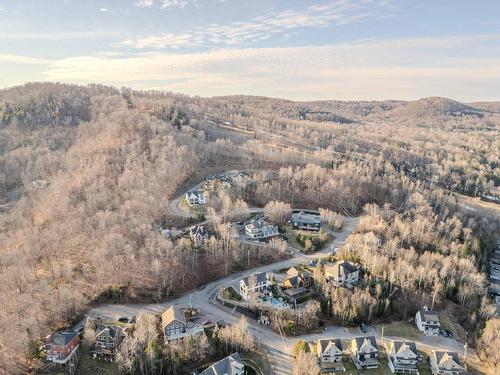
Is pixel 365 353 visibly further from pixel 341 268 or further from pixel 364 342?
pixel 341 268

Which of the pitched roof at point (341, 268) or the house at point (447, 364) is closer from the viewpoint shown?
the house at point (447, 364)

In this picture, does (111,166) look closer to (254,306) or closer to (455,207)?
(254,306)

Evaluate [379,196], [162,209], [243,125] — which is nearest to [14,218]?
[162,209]

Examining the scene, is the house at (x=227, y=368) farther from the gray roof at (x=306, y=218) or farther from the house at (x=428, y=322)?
the gray roof at (x=306, y=218)

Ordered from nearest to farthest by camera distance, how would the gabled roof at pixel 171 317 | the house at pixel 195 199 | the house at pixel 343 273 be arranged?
the gabled roof at pixel 171 317, the house at pixel 343 273, the house at pixel 195 199

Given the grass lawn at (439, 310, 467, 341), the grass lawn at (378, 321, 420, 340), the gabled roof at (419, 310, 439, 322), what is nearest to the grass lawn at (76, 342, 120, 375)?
the grass lawn at (378, 321, 420, 340)

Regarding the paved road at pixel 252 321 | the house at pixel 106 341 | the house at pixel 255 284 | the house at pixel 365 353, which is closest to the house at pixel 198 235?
the paved road at pixel 252 321

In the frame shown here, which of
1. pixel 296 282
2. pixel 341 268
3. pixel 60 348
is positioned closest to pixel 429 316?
pixel 341 268
